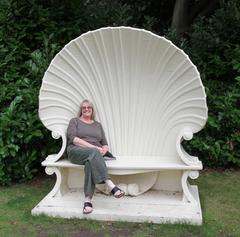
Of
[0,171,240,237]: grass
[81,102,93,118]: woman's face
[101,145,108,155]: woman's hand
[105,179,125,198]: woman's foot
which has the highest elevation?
[81,102,93,118]: woman's face

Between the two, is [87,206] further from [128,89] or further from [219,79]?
[219,79]

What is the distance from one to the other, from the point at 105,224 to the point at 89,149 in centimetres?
72

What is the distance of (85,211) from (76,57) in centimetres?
166

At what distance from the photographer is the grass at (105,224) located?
4223mm

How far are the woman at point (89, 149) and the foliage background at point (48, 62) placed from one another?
812 mm

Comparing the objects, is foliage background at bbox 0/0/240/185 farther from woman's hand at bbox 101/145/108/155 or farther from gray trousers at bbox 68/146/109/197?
gray trousers at bbox 68/146/109/197

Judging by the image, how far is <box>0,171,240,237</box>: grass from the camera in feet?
13.9

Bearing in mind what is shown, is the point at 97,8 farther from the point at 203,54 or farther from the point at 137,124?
the point at 137,124

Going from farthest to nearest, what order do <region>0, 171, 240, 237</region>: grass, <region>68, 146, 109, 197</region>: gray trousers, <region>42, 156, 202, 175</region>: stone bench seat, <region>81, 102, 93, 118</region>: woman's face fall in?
1. <region>81, 102, 93, 118</region>: woman's face
2. <region>42, 156, 202, 175</region>: stone bench seat
3. <region>68, 146, 109, 197</region>: gray trousers
4. <region>0, 171, 240, 237</region>: grass

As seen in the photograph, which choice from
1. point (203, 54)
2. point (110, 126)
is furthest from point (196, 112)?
point (203, 54)

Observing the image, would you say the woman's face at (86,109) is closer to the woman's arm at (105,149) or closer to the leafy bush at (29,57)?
the woman's arm at (105,149)

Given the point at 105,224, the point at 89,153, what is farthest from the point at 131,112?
the point at 105,224

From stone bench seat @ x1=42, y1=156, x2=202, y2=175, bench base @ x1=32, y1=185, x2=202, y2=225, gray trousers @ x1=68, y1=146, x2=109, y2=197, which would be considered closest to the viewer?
bench base @ x1=32, y1=185, x2=202, y2=225

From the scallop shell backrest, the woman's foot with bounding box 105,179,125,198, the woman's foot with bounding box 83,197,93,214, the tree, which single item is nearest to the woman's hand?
the scallop shell backrest
